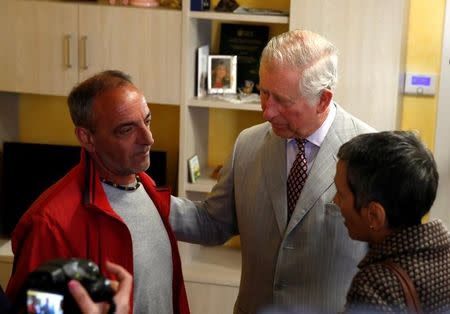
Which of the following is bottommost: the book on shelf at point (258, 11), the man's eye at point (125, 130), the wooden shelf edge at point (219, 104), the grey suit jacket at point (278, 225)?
the grey suit jacket at point (278, 225)

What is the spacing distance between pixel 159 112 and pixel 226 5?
697 mm

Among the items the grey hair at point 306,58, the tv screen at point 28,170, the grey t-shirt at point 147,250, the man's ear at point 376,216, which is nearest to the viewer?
the man's ear at point 376,216

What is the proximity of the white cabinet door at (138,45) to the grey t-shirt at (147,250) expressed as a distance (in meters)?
1.38

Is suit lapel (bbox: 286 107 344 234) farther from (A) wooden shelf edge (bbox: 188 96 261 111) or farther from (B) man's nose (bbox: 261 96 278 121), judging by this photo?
(A) wooden shelf edge (bbox: 188 96 261 111)

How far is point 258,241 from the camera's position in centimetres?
235

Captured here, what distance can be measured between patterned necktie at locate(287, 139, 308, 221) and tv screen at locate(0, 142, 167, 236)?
158 centimetres

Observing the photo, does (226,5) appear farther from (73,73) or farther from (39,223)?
(39,223)

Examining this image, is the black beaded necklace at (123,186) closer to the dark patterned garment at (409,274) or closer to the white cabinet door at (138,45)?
the dark patterned garment at (409,274)

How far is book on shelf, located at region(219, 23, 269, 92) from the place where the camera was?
12.1 ft

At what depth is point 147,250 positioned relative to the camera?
2.13m

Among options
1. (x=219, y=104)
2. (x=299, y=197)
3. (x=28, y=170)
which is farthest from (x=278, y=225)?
(x=28, y=170)

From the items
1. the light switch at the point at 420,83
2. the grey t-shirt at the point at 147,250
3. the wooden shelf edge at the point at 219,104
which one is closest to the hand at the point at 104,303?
the grey t-shirt at the point at 147,250

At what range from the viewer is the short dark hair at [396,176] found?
5.54 ft

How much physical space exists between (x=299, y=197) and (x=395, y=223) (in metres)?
0.56
